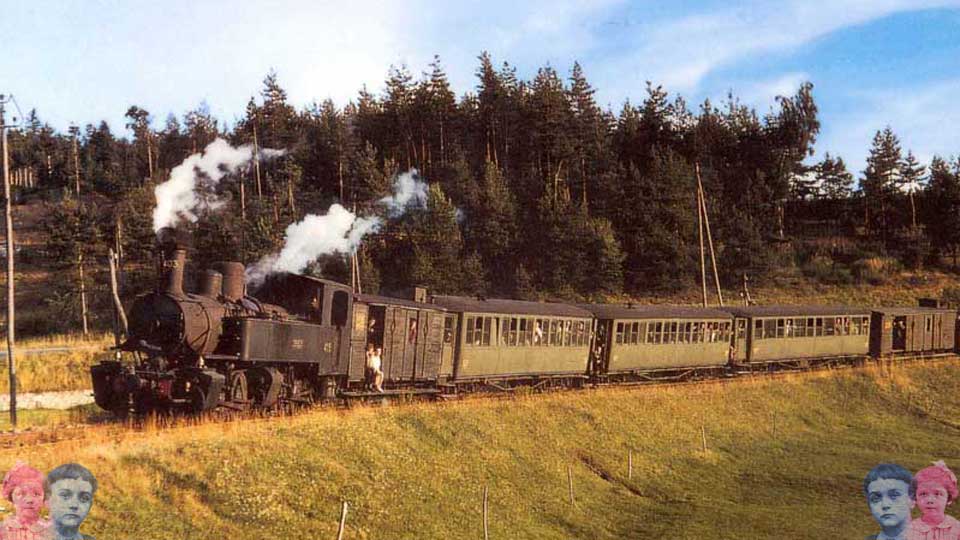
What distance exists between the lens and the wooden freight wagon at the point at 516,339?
25250mm

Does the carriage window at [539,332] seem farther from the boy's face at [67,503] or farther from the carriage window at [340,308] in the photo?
the boy's face at [67,503]

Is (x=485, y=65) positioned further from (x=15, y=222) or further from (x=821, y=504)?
(x=821, y=504)

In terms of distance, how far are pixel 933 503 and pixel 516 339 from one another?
2110 cm

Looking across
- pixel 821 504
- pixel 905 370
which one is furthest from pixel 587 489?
pixel 905 370

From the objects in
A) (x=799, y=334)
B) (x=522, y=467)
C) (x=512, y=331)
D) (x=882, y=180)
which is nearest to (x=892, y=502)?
(x=522, y=467)

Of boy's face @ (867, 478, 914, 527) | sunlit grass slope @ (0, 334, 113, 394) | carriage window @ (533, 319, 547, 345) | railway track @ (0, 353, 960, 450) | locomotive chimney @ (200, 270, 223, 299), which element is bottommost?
sunlit grass slope @ (0, 334, 113, 394)

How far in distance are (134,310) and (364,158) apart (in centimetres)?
3590

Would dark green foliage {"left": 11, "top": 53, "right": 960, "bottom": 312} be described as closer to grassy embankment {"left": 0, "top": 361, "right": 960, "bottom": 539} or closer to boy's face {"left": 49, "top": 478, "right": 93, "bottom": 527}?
grassy embankment {"left": 0, "top": 361, "right": 960, "bottom": 539}

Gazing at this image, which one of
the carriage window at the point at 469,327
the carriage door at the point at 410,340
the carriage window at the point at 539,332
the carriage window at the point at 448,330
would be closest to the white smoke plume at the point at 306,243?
A: the carriage door at the point at 410,340

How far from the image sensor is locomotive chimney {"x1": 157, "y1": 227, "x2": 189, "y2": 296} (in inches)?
650

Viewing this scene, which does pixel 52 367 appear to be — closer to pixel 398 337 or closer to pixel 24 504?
pixel 398 337

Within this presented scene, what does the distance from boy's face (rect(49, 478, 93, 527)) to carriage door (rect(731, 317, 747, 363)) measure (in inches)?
1285

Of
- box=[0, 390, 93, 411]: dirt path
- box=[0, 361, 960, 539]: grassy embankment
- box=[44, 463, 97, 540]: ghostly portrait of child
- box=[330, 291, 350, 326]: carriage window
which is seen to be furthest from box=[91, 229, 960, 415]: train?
box=[44, 463, 97, 540]: ghostly portrait of child

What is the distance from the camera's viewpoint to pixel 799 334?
37.7 metres
